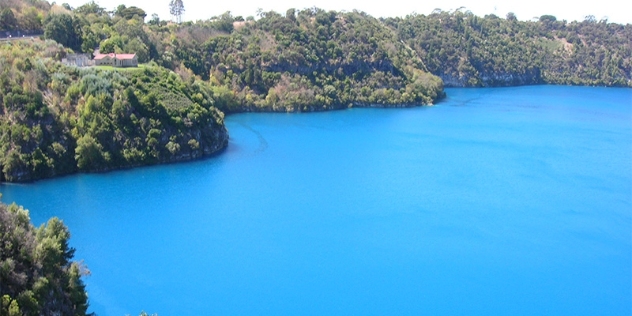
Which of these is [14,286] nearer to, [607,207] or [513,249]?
[513,249]

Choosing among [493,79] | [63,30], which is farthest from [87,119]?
[493,79]

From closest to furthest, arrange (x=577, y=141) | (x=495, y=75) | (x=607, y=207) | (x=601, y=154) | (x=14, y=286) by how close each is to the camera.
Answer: (x=14, y=286) < (x=607, y=207) < (x=601, y=154) < (x=577, y=141) < (x=495, y=75)

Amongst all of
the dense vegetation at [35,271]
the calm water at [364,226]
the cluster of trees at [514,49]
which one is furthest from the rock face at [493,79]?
the dense vegetation at [35,271]

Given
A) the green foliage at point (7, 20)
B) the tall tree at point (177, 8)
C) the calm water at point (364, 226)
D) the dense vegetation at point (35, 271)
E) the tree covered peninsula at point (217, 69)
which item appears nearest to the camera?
the dense vegetation at point (35, 271)

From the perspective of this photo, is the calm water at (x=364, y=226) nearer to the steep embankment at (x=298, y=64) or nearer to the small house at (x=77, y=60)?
the small house at (x=77, y=60)

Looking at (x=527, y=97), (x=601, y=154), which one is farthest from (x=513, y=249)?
(x=527, y=97)

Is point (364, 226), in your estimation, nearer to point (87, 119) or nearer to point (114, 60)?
point (87, 119)
